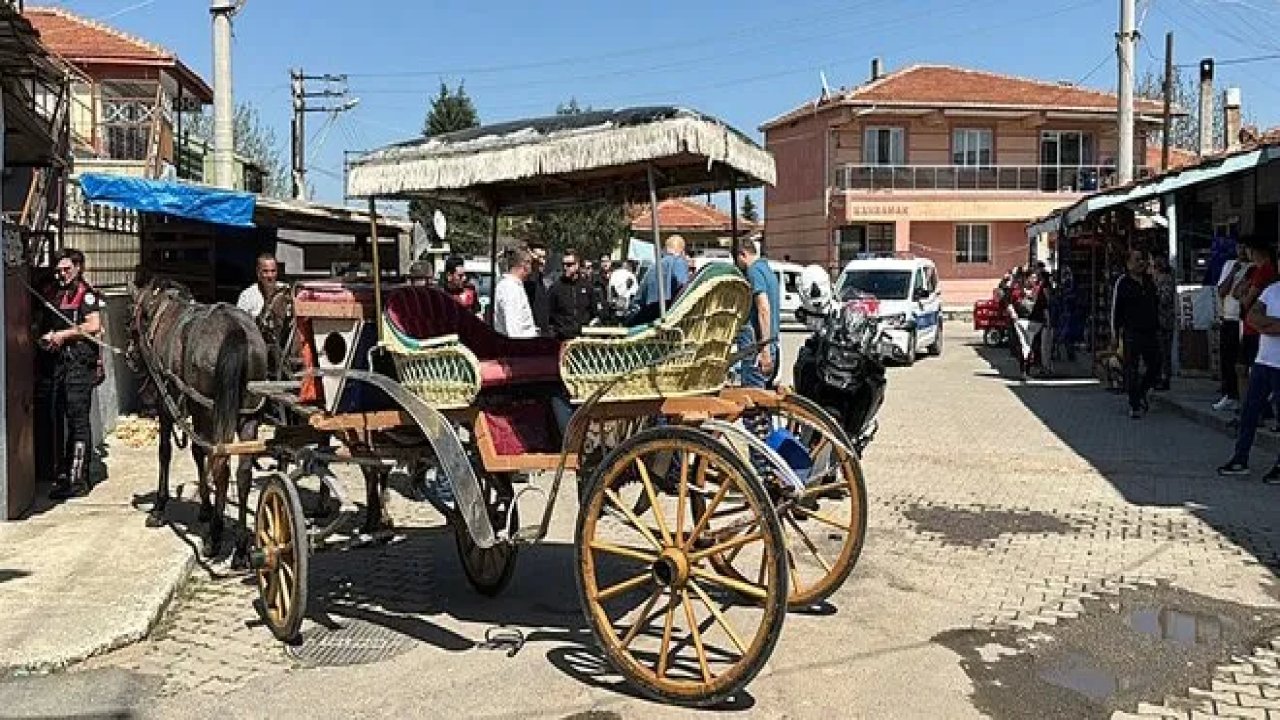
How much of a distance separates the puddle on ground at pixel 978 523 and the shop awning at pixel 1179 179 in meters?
6.82

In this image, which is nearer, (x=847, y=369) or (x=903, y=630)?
(x=903, y=630)

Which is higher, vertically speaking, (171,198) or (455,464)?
(171,198)

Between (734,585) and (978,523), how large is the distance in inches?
169

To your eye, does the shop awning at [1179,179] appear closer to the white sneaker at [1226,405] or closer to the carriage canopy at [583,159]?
the white sneaker at [1226,405]

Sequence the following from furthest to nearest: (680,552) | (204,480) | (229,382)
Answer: (204,480) < (229,382) < (680,552)

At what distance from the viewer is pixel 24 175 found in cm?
1111

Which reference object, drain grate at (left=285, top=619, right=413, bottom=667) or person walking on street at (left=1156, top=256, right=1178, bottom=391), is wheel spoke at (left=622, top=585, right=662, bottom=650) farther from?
person walking on street at (left=1156, top=256, right=1178, bottom=391)

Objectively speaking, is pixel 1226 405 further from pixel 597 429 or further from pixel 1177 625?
pixel 597 429

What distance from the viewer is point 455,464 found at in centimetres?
547

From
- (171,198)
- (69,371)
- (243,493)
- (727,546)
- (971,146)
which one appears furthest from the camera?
(971,146)

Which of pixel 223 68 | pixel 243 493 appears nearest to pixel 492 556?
pixel 243 493

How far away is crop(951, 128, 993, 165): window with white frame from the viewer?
43.4 metres

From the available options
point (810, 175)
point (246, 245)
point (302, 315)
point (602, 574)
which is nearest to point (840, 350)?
point (602, 574)

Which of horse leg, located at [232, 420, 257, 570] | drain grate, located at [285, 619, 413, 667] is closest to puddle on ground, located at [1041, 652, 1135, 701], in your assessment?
drain grate, located at [285, 619, 413, 667]
